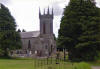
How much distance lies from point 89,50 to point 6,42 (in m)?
22.1

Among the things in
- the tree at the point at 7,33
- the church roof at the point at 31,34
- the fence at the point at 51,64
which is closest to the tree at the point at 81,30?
the fence at the point at 51,64

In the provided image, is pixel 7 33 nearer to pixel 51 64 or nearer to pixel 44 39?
pixel 51 64

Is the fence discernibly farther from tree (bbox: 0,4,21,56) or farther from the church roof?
the church roof

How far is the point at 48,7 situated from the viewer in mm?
63781

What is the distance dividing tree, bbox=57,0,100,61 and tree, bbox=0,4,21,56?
15227 millimetres

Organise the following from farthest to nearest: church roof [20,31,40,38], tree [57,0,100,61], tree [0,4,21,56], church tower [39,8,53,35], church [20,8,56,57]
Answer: church roof [20,31,40,38], church tower [39,8,53,35], church [20,8,56,57], tree [0,4,21,56], tree [57,0,100,61]

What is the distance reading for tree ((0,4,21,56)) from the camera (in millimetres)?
38875

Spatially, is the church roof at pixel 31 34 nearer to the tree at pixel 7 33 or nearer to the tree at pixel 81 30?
the tree at pixel 7 33

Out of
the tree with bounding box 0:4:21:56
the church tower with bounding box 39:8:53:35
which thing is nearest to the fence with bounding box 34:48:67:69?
the tree with bounding box 0:4:21:56

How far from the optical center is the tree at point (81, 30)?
25.3 meters

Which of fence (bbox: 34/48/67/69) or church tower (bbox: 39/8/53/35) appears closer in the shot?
fence (bbox: 34/48/67/69)

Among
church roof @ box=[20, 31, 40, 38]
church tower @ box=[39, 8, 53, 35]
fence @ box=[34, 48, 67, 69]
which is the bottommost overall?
fence @ box=[34, 48, 67, 69]

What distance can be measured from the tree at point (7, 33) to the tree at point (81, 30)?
15.2m

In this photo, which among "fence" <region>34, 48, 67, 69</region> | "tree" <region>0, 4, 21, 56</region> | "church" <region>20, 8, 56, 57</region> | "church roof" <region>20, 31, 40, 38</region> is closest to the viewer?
"fence" <region>34, 48, 67, 69</region>
